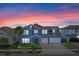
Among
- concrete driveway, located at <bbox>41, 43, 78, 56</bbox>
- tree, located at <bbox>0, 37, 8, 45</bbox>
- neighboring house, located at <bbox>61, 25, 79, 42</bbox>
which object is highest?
neighboring house, located at <bbox>61, 25, 79, 42</bbox>

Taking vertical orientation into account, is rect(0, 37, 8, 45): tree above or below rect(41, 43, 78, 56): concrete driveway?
above

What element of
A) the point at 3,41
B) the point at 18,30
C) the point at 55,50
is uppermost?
the point at 18,30

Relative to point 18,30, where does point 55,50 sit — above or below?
below

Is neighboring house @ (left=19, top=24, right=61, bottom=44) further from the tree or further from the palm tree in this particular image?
the tree

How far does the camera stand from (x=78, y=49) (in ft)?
6.77

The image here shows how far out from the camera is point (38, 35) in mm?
2055

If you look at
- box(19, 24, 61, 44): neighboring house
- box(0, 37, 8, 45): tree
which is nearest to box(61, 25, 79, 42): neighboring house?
box(19, 24, 61, 44): neighboring house

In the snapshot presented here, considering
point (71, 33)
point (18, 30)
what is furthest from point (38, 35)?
point (71, 33)

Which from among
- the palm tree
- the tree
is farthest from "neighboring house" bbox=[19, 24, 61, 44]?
the tree

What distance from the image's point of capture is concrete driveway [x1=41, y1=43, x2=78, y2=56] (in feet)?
6.77

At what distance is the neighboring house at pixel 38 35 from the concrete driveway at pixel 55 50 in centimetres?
6

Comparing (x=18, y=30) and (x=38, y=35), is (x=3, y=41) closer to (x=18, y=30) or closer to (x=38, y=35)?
(x=18, y=30)

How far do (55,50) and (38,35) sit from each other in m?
0.28

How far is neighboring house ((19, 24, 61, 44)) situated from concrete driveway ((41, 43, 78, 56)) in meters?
0.06
